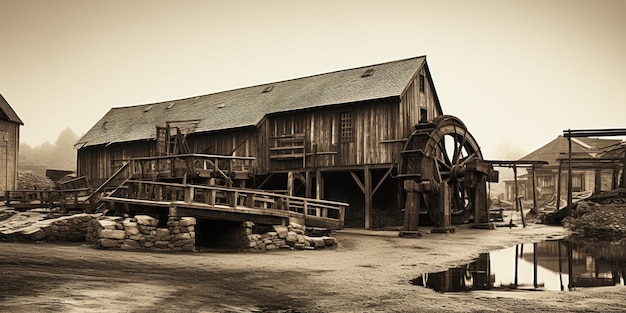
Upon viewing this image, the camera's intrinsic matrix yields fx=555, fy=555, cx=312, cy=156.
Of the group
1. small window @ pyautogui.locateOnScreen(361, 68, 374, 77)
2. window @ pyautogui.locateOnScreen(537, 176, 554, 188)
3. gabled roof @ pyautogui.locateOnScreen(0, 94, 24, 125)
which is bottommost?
window @ pyautogui.locateOnScreen(537, 176, 554, 188)

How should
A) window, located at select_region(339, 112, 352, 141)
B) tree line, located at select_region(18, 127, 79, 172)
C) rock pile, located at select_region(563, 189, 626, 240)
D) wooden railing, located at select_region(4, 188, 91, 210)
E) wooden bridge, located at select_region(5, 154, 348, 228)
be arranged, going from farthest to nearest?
tree line, located at select_region(18, 127, 79, 172)
window, located at select_region(339, 112, 352, 141)
wooden railing, located at select_region(4, 188, 91, 210)
rock pile, located at select_region(563, 189, 626, 240)
wooden bridge, located at select_region(5, 154, 348, 228)

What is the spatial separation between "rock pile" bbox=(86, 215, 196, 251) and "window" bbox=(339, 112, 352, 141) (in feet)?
37.0

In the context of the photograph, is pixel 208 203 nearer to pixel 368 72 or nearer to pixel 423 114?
pixel 368 72

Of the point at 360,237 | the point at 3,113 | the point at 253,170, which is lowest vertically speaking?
the point at 360,237

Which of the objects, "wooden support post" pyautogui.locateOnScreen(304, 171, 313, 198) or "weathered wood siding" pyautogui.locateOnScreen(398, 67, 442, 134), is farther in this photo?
"wooden support post" pyautogui.locateOnScreen(304, 171, 313, 198)

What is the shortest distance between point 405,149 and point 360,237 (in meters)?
4.53

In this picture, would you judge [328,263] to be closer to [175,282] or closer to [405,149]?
[175,282]

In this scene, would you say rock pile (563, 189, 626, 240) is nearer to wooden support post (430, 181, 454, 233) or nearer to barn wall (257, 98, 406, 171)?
wooden support post (430, 181, 454, 233)

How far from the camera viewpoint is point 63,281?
28.7 ft

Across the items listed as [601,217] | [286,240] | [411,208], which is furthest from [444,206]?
[286,240]

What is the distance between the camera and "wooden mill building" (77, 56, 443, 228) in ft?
80.6

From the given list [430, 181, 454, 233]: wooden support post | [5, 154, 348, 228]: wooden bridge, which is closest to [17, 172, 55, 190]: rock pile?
[5, 154, 348, 228]: wooden bridge

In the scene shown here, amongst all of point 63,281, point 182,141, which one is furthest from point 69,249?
point 182,141

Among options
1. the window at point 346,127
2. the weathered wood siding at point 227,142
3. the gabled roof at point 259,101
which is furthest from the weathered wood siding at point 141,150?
the window at point 346,127
